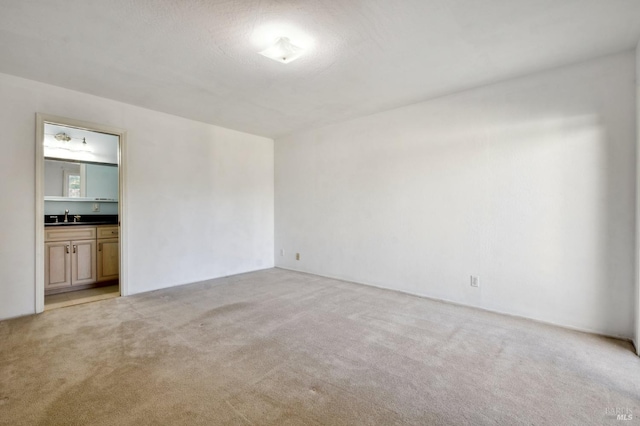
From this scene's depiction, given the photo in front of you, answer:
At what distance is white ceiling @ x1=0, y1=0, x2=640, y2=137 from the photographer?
1.99 meters

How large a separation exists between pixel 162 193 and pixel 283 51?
2.82 metres

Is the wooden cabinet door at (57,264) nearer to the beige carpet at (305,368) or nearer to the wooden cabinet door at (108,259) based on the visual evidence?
the wooden cabinet door at (108,259)

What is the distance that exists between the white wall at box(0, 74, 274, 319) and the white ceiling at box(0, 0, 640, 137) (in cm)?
31

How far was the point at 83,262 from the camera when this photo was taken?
4.14m

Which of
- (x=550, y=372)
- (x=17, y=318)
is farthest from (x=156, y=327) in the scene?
(x=550, y=372)

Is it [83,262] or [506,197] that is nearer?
[506,197]

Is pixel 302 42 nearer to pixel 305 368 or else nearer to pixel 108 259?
pixel 305 368

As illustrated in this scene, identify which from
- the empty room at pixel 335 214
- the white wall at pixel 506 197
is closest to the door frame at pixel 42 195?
the empty room at pixel 335 214

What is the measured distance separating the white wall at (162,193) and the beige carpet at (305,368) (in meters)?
0.83

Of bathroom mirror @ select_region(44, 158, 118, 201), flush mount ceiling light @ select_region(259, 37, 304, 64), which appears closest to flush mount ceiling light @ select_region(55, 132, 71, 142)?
bathroom mirror @ select_region(44, 158, 118, 201)

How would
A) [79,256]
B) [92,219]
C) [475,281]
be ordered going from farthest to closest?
[92,219] < [79,256] < [475,281]

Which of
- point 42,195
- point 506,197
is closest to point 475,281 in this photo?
point 506,197

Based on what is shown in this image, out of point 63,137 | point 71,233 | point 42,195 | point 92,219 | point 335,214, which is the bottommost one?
point 71,233

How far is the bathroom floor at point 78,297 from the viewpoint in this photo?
3459mm
